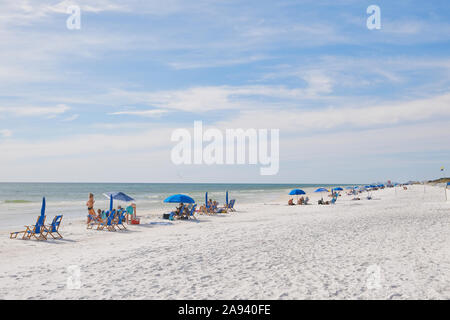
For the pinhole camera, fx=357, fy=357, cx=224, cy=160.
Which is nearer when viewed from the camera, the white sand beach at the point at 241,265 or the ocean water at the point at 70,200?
the white sand beach at the point at 241,265

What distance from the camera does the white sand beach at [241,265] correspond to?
17.3 ft

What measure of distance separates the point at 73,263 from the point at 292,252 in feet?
15.6

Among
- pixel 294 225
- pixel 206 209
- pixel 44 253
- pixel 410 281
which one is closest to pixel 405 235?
pixel 294 225

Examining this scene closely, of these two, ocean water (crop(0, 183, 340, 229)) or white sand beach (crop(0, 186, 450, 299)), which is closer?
white sand beach (crop(0, 186, 450, 299))

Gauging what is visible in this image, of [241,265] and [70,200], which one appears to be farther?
[70,200]

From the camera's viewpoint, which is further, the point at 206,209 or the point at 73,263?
the point at 206,209

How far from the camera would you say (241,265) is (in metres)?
6.91

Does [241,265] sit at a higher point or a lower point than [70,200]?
higher

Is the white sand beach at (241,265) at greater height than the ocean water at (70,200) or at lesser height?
greater

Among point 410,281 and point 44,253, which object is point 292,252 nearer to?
point 410,281

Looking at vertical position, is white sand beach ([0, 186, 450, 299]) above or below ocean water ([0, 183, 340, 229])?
above

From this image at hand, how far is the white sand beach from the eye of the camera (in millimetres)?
5285
